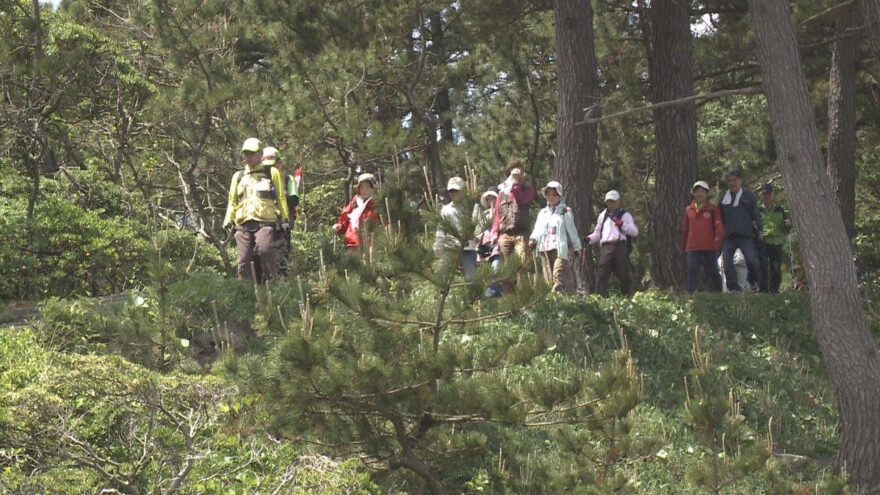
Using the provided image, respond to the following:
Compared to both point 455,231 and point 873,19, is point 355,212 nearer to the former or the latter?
point 873,19

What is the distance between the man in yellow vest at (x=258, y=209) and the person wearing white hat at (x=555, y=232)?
264 centimetres

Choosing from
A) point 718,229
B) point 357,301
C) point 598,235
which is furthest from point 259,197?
point 718,229

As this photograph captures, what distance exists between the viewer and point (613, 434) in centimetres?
762

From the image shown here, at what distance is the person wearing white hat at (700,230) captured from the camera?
14180mm

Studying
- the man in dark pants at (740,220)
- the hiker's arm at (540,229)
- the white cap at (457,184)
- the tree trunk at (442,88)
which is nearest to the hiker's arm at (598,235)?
the hiker's arm at (540,229)

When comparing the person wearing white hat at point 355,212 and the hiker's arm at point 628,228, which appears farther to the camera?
the hiker's arm at point 628,228

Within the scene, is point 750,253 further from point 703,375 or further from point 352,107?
point 703,375

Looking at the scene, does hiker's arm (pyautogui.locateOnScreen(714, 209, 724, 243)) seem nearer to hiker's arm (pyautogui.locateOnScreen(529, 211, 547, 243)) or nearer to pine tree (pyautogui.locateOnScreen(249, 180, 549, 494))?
hiker's arm (pyautogui.locateOnScreen(529, 211, 547, 243))

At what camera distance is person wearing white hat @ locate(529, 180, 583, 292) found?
12844 millimetres

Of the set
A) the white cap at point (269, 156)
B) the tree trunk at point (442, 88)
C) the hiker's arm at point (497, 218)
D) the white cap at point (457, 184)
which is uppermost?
the tree trunk at point (442, 88)

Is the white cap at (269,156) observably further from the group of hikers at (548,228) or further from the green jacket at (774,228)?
the green jacket at (774,228)

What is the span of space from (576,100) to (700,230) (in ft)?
6.44

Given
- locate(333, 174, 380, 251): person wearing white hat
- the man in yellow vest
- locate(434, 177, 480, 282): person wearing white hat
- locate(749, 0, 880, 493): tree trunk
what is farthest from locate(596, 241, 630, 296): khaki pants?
locate(434, 177, 480, 282): person wearing white hat

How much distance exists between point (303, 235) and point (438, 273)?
9981 millimetres
